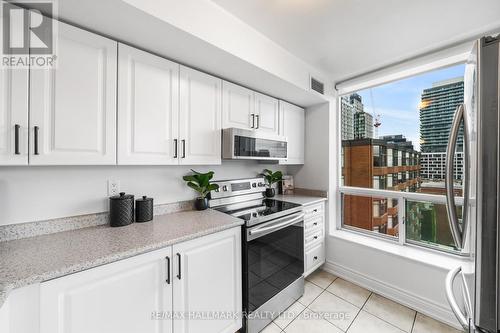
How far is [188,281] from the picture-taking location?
4.25 feet

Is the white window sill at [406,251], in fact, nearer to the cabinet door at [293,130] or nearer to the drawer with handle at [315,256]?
the drawer with handle at [315,256]

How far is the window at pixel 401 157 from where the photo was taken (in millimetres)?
2037

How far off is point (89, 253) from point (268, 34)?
6.53 ft

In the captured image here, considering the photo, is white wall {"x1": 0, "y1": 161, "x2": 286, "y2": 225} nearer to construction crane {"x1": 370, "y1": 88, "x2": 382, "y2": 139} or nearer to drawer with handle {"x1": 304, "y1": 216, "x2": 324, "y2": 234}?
drawer with handle {"x1": 304, "y1": 216, "x2": 324, "y2": 234}

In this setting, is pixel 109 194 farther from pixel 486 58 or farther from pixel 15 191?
pixel 486 58

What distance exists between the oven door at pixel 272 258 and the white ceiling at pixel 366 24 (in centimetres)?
164

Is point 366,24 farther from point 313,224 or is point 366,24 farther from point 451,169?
point 313,224

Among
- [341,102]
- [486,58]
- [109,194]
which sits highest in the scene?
[341,102]

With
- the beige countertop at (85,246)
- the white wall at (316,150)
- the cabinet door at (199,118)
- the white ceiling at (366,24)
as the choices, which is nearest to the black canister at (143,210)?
the beige countertop at (85,246)

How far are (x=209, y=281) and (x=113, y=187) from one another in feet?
3.27

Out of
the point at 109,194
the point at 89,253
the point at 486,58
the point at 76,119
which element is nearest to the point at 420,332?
the point at 486,58

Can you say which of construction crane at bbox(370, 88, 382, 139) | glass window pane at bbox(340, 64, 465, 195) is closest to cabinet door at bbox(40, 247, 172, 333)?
glass window pane at bbox(340, 64, 465, 195)

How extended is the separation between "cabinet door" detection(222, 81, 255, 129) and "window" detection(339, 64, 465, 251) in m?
1.43

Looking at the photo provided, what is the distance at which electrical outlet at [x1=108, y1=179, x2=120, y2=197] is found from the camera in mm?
1528
